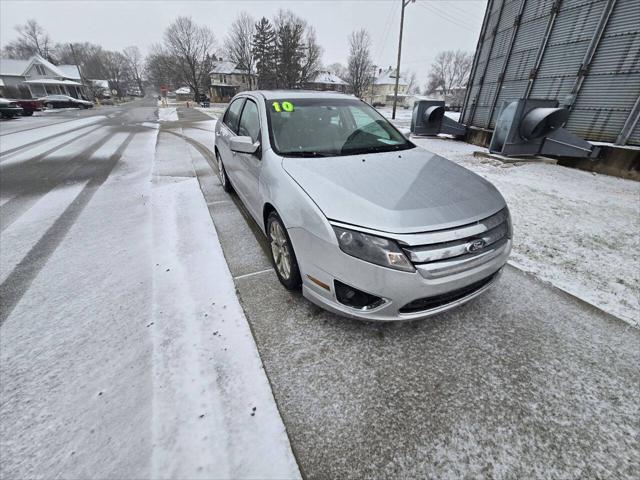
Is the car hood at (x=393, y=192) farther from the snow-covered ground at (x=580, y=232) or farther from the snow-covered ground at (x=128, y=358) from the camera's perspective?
the snow-covered ground at (x=580, y=232)

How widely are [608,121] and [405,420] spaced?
28.6 feet

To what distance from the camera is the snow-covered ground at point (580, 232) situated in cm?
264

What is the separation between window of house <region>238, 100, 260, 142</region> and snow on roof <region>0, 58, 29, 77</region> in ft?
210

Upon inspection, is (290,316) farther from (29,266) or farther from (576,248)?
(576,248)

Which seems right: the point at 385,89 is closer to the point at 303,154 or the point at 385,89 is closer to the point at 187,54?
the point at 187,54

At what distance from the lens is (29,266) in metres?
2.83

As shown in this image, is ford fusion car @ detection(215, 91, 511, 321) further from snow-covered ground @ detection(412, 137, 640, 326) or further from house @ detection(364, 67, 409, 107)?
house @ detection(364, 67, 409, 107)

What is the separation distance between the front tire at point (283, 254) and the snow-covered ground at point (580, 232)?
7.71 ft

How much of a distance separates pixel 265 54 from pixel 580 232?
50179 mm

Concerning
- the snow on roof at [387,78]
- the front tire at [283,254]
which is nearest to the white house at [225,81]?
the snow on roof at [387,78]

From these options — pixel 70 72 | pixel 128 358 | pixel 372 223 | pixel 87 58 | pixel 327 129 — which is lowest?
pixel 128 358

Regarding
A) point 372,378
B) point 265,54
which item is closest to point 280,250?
point 372,378

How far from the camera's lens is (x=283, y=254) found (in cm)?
239

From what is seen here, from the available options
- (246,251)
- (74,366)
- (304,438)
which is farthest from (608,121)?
(74,366)
